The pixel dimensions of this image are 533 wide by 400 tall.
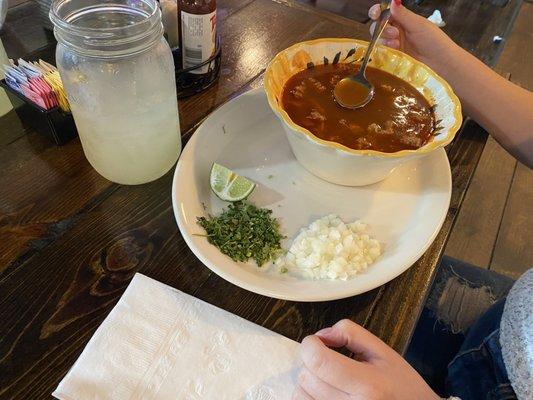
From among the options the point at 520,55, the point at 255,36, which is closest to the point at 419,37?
the point at 255,36

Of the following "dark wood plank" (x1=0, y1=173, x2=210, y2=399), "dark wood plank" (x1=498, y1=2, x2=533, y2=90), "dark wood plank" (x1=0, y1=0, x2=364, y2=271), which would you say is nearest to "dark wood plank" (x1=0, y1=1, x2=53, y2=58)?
"dark wood plank" (x1=0, y1=0, x2=364, y2=271)

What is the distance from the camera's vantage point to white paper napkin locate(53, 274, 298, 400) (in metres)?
0.65

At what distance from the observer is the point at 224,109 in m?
1.07

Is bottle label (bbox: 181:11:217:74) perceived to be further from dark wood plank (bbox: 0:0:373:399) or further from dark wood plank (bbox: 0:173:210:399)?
dark wood plank (bbox: 0:173:210:399)

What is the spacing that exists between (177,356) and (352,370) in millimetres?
272

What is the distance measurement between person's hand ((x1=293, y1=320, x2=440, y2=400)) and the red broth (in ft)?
1.35

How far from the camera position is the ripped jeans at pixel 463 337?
95cm

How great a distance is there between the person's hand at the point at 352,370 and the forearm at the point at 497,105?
757mm

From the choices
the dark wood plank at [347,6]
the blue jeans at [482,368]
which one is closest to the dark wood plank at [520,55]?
the dark wood plank at [347,6]

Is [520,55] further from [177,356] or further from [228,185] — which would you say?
[177,356]

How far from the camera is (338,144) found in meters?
0.85

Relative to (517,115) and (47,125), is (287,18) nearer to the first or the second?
(517,115)

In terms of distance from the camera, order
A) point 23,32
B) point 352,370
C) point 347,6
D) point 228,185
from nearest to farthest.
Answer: point 352,370 → point 228,185 → point 23,32 → point 347,6

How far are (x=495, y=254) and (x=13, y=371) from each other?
6.58 feet
